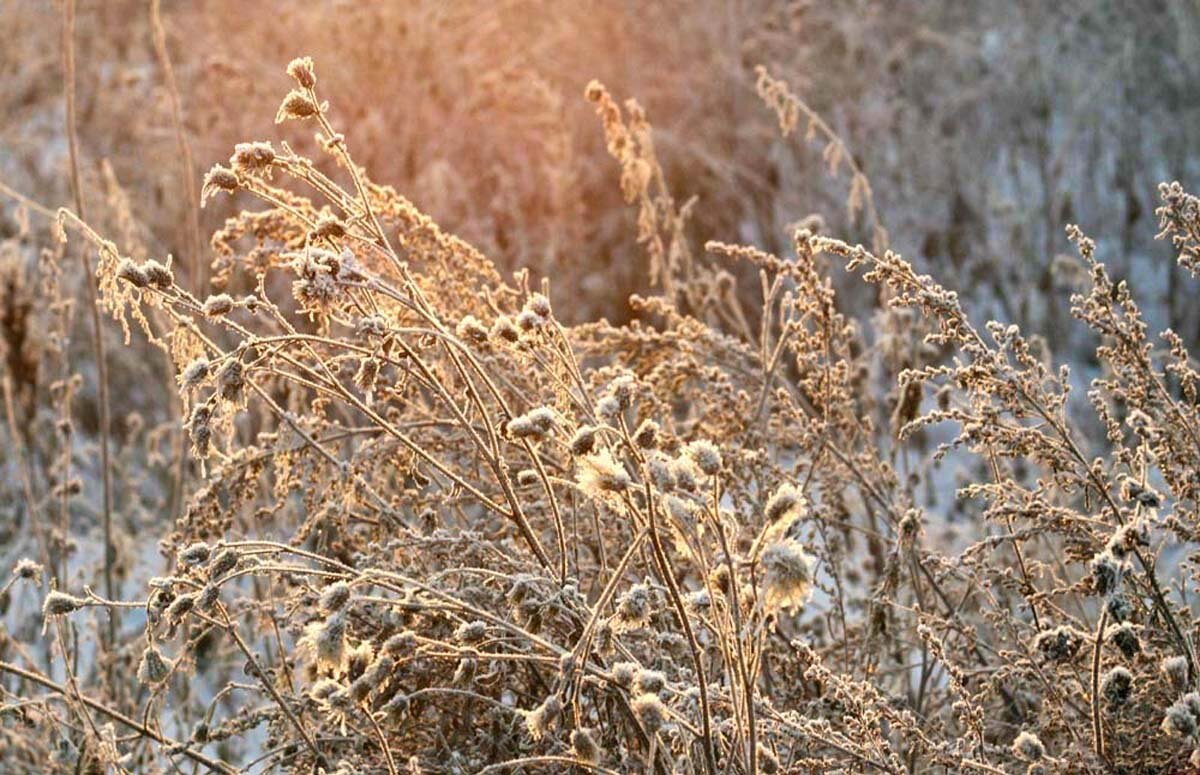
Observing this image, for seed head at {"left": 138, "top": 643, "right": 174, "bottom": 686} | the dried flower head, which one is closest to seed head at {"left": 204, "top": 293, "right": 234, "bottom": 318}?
seed head at {"left": 138, "top": 643, "right": 174, "bottom": 686}

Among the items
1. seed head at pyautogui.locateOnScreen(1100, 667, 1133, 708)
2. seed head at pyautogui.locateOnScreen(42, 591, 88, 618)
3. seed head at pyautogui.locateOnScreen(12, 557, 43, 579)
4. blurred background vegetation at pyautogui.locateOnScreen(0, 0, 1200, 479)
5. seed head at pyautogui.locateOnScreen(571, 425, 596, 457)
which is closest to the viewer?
seed head at pyautogui.locateOnScreen(571, 425, 596, 457)

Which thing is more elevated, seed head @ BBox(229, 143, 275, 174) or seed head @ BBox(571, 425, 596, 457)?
seed head @ BBox(229, 143, 275, 174)

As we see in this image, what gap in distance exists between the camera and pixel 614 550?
2.18 m

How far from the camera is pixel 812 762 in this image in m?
1.54

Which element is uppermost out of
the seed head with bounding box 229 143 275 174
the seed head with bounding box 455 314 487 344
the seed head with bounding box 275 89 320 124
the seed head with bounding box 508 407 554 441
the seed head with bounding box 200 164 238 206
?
the seed head with bounding box 275 89 320 124

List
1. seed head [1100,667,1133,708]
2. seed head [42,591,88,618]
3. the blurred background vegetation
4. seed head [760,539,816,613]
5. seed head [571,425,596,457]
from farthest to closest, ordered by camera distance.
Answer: the blurred background vegetation → seed head [42,591,88,618] → seed head [1100,667,1133,708] → seed head [571,425,596,457] → seed head [760,539,816,613]

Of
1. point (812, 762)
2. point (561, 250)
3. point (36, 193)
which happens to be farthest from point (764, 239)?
point (812, 762)

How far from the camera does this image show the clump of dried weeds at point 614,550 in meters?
1.34

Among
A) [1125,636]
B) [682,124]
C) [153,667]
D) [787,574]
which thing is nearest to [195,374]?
[153,667]

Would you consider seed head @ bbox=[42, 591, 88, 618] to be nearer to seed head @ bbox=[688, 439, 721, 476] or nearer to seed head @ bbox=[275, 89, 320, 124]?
seed head @ bbox=[275, 89, 320, 124]

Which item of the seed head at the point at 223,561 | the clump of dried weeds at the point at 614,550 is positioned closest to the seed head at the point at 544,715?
the clump of dried weeds at the point at 614,550

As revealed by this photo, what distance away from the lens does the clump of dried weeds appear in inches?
52.8

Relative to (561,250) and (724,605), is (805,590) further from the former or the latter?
(561,250)

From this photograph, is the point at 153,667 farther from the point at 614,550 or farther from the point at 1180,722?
the point at 1180,722
